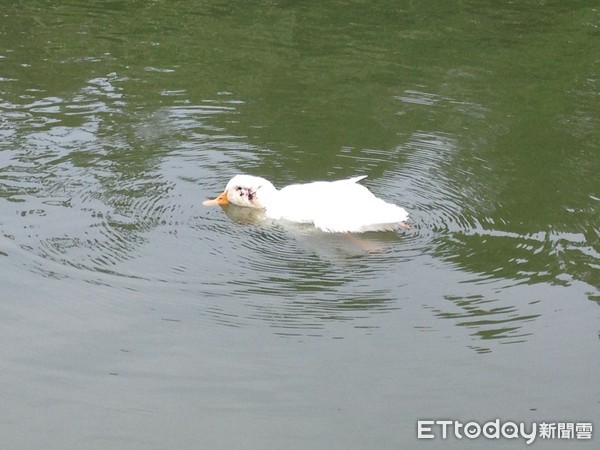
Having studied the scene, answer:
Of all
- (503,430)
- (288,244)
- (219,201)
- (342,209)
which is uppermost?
(219,201)

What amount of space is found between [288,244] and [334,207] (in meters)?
0.42

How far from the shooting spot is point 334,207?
7.43 meters

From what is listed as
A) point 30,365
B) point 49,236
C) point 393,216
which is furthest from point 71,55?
point 30,365

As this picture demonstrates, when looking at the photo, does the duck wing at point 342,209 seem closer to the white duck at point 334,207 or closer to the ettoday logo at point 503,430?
the white duck at point 334,207

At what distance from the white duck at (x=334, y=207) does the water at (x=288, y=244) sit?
129mm

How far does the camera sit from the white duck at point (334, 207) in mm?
7375

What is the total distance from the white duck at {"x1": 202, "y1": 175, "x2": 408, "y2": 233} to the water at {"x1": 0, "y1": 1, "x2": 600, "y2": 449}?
0.13 metres

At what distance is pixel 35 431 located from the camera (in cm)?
527

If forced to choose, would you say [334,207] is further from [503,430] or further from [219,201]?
[503,430]

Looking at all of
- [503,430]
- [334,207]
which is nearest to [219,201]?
[334,207]

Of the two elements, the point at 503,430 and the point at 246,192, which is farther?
the point at 246,192

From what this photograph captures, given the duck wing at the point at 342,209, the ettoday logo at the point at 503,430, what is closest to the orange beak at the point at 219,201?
the duck wing at the point at 342,209

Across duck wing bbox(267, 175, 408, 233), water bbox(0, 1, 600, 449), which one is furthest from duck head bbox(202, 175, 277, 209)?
duck wing bbox(267, 175, 408, 233)

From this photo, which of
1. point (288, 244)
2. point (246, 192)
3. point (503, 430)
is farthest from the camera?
point (246, 192)
